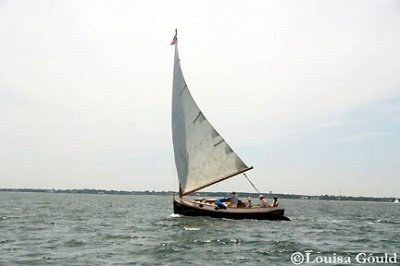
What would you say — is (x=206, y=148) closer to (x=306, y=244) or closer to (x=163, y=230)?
(x=163, y=230)

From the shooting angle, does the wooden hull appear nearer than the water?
No

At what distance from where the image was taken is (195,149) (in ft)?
135

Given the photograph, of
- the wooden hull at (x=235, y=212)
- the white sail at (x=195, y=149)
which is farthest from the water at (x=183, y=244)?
the white sail at (x=195, y=149)

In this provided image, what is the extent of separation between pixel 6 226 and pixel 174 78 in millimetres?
17056

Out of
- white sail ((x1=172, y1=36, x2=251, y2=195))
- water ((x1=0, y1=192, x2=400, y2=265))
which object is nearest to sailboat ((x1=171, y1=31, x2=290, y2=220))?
white sail ((x1=172, y1=36, x2=251, y2=195))

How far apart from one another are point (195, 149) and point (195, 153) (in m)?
0.32

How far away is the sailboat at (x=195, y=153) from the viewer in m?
40.8

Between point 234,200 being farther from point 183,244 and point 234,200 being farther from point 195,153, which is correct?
point 183,244

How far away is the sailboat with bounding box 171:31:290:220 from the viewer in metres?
40.8

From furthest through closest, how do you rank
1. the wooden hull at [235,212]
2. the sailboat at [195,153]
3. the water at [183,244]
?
the sailboat at [195,153], the wooden hull at [235,212], the water at [183,244]

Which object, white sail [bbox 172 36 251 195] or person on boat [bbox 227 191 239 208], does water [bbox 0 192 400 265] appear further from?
white sail [bbox 172 36 251 195]

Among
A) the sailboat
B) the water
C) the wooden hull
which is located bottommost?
the water

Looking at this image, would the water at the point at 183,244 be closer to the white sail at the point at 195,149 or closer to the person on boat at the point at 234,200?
the person on boat at the point at 234,200

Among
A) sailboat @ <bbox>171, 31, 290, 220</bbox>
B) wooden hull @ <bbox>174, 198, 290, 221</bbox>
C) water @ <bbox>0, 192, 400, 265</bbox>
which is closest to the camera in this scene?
water @ <bbox>0, 192, 400, 265</bbox>
